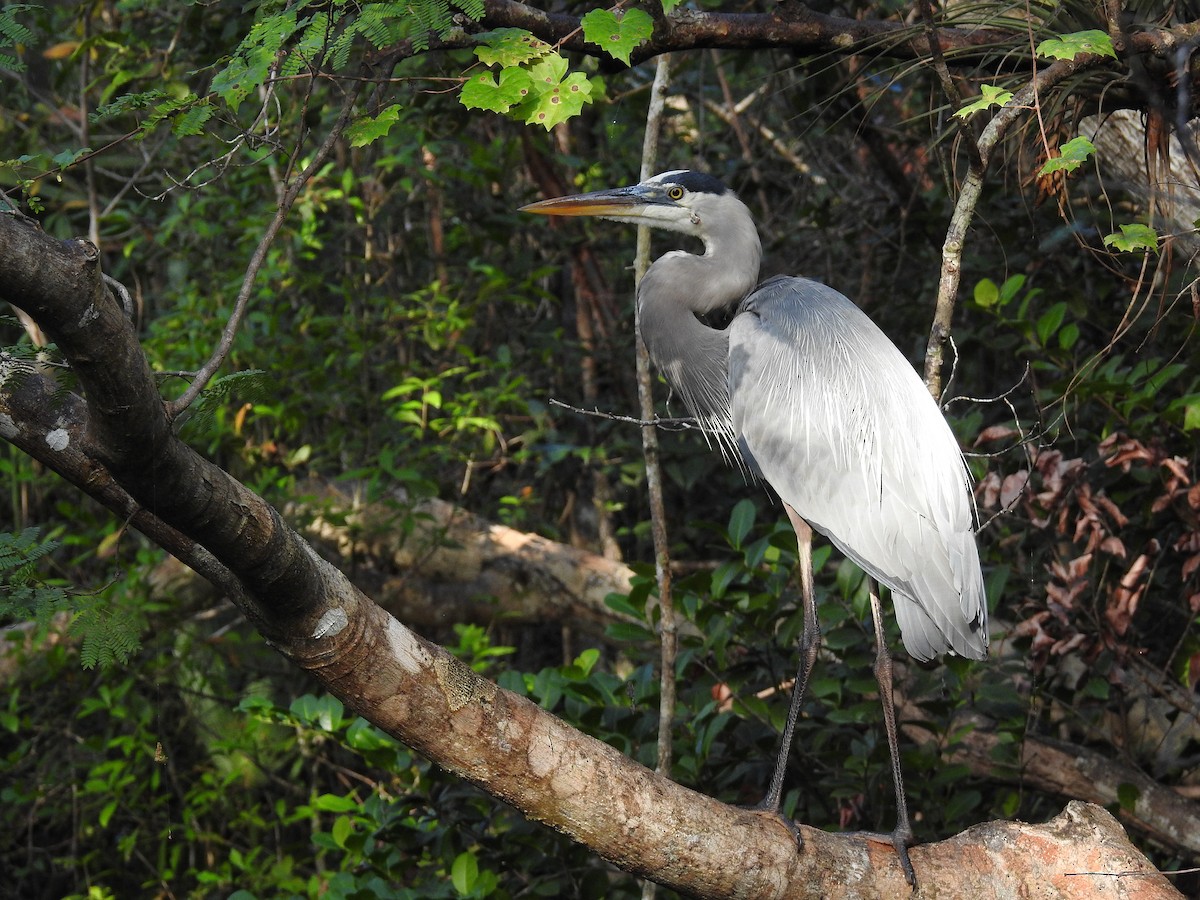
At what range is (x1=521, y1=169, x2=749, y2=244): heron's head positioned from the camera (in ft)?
11.6

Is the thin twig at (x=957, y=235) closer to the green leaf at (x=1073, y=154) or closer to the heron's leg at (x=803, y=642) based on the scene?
the green leaf at (x=1073, y=154)

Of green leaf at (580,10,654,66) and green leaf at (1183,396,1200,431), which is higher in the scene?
green leaf at (580,10,654,66)

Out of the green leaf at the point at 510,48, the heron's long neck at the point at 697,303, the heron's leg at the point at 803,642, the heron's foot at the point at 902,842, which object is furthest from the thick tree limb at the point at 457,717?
the heron's long neck at the point at 697,303

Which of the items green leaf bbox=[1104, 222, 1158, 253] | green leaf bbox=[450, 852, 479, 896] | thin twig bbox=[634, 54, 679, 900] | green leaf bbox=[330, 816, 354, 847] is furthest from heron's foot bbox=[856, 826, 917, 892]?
green leaf bbox=[330, 816, 354, 847]

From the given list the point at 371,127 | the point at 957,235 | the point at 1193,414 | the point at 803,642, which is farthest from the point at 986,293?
the point at 371,127

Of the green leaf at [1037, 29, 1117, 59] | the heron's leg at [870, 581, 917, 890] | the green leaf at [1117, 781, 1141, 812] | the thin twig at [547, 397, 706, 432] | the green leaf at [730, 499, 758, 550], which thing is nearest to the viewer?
the green leaf at [1037, 29, 1117, 59]

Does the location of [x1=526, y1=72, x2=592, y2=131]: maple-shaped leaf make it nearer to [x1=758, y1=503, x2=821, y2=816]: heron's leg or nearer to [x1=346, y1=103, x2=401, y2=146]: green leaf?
[x1=346, y1=103, x2=401, y2=146]: green leaf

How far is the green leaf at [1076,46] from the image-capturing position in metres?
2.23

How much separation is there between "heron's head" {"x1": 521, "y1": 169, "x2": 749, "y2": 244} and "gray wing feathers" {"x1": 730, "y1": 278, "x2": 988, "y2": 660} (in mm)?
275

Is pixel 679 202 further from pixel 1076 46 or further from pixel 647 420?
pixel 1076 46

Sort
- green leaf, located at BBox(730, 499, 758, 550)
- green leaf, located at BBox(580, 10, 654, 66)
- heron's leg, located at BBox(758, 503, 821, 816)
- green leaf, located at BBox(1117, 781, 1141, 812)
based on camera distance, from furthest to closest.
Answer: green leaf, located at BBox(730, 499, 758, 550), green leaf, located at BBox(1117, 781, 1141, 812), heron's leg, located at BBox(758, 503, 821, 816), green leaf, located at BBox(580, 10, 654, 66)

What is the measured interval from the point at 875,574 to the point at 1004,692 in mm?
673

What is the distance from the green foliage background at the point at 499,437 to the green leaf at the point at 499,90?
0.01 metres

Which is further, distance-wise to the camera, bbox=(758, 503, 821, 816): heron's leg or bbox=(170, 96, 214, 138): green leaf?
bbox=(758, 503, 821, 816): heron's leg
